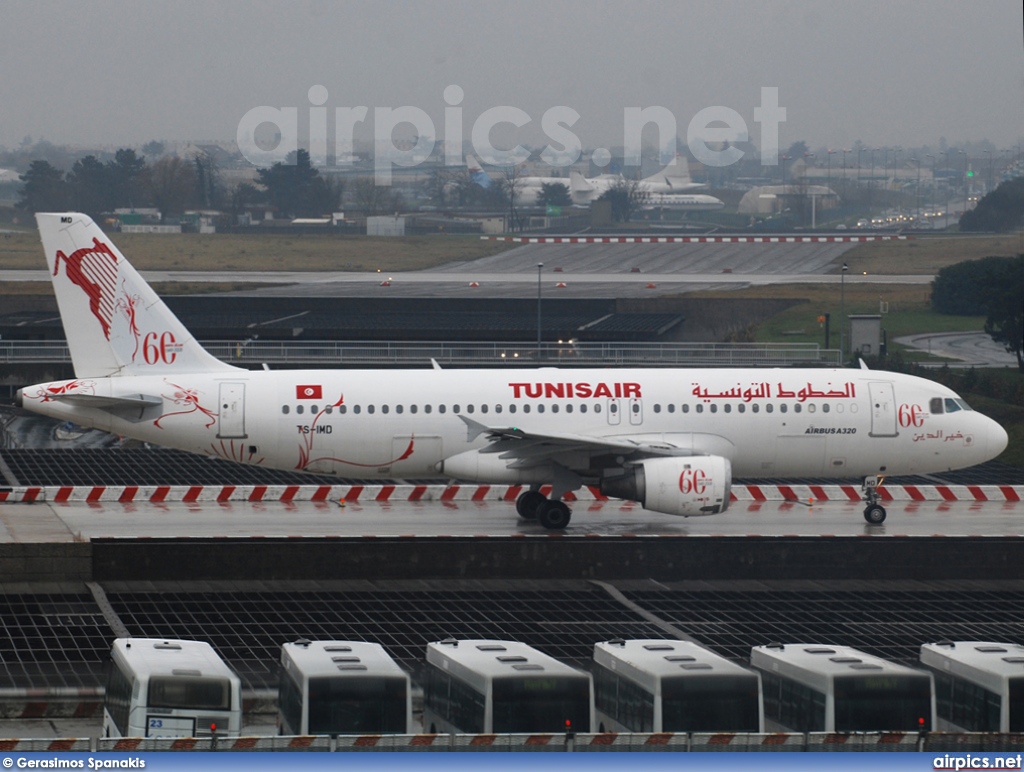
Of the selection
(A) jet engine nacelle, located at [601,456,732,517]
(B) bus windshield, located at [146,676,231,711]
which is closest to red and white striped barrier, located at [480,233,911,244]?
(A) jet engine nacelle, located at [601,456,732,517]

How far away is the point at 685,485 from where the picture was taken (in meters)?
38.7

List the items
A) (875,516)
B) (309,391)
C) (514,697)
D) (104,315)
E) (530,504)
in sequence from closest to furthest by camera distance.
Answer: (514,697) < (309,391) < (104,315) < (875,516) < (530,504)

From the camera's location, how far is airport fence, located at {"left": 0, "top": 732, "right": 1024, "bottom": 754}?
2031 centimetres

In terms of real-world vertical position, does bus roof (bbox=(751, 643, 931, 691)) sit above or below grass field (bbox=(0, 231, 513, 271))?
below

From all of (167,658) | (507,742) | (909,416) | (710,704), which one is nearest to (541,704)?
(507,742)

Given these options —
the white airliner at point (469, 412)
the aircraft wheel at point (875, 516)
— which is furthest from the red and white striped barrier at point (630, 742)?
the aircraft wheel at point (875, 516)

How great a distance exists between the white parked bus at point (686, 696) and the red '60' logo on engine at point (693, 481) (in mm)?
15089

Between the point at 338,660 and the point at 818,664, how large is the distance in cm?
739

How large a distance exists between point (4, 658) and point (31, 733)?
4.34 meters

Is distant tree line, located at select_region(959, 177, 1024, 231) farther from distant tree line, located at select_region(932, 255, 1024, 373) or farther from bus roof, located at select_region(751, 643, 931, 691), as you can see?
bus roof, located at select_region(751, 643, 931, 691)

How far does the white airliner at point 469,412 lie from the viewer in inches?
1583

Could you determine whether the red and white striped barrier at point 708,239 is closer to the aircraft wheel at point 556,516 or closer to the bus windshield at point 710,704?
the aircraft wheel at point 556,516

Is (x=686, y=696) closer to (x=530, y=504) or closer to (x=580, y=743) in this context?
(x=580, y=743)

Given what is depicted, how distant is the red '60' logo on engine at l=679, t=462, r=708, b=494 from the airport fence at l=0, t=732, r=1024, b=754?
16.9 metres
